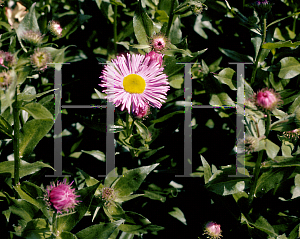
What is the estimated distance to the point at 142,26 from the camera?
1799 mm

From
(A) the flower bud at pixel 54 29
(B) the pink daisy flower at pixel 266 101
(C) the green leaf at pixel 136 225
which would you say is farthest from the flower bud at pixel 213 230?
(A) the flower bud at pixel 54 29

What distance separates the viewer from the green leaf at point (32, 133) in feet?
5.72

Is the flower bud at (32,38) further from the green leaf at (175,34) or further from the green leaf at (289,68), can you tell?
the green leaf at (289,68)

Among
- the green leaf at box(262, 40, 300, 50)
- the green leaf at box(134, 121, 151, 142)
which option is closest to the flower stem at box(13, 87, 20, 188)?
the green leaf at box(134, 121, 151, 142)

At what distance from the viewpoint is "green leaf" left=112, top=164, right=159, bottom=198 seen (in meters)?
1.67

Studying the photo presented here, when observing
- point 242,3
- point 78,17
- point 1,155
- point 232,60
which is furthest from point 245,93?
point 1,155

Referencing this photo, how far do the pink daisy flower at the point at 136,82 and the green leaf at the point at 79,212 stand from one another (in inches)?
16.4

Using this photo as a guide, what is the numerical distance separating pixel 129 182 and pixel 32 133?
572 millimetres

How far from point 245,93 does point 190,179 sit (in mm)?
703

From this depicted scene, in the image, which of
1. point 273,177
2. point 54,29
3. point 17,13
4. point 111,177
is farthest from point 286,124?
point 17,13

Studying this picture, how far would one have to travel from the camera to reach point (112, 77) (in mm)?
1625

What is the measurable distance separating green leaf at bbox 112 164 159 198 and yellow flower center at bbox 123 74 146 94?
39 centimetres

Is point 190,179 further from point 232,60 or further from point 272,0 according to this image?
point 272,0

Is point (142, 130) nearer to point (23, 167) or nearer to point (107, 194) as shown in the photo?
point (107, 194)
